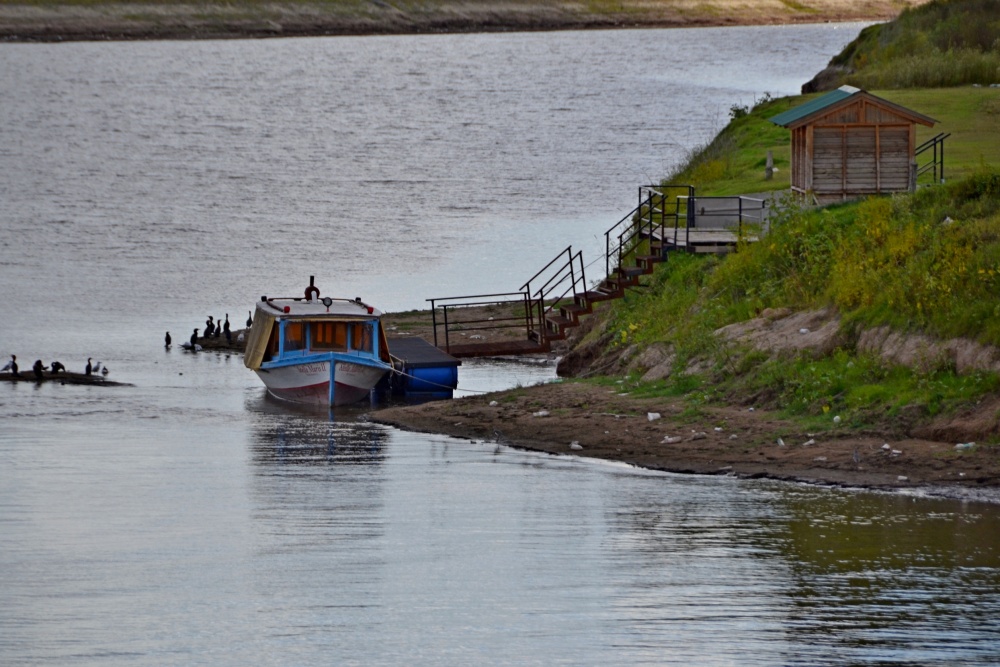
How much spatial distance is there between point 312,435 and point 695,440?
26.0 feet

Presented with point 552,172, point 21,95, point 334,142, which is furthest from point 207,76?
point 552,172

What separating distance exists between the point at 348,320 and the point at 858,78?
30510 mm

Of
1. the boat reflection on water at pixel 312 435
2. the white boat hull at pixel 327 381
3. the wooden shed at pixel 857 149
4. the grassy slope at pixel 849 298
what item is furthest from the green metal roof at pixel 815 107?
the boat reflection on water at pixel 312 435

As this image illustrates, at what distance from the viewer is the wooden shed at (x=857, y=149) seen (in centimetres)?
3556

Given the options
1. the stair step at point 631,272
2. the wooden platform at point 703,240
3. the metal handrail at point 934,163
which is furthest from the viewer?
the metal handrail at point 934,163

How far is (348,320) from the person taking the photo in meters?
36.2

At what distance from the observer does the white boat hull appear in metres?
35.2

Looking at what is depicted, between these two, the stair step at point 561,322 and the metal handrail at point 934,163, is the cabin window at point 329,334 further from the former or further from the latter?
the metal handrail at point 934,163

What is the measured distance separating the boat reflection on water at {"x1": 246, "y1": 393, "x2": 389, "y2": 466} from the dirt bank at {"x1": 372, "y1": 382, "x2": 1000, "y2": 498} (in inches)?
37.6

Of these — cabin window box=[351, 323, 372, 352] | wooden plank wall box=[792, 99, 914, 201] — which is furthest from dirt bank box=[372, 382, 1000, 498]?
wooden plank wall box=[792, 99, 914, 201]

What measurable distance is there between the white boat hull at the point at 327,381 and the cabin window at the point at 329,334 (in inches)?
54.1

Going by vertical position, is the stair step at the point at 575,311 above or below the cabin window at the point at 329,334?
above

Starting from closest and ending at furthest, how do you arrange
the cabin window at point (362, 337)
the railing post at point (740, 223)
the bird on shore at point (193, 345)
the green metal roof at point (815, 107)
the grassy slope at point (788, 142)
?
the railing post at point (740, 223) < the green metal roof at point (815, 107) < the cabin window at point (362, 337) < the grassy slope at point (788, 142) < the bird on shore at point (193, 345)

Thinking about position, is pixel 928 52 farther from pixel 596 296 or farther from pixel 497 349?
pixel 497 349
